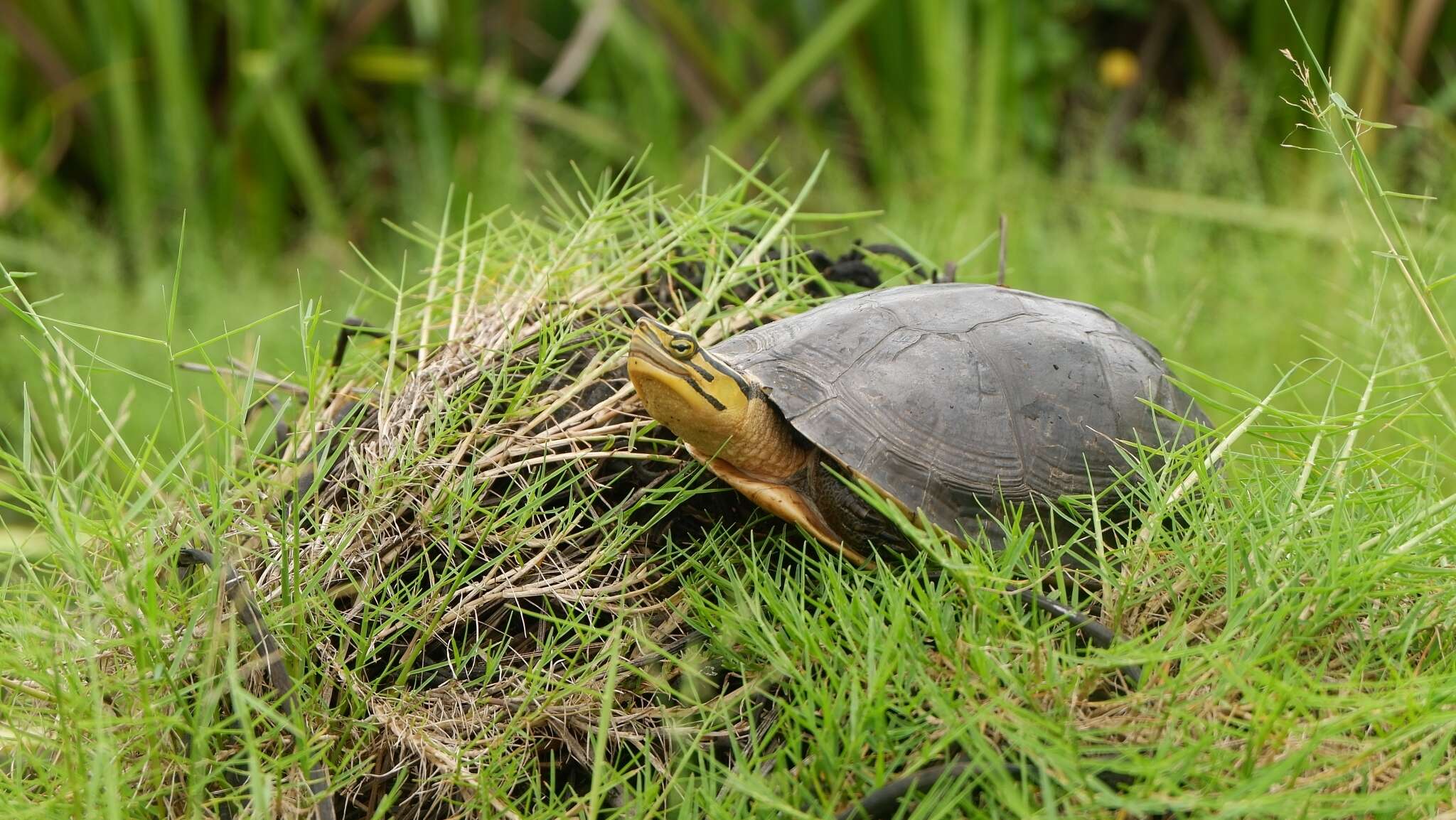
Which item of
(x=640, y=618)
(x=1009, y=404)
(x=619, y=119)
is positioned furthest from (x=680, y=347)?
(x=619, y=119)

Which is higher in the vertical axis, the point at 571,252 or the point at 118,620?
the point at 571,252

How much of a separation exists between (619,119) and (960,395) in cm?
390

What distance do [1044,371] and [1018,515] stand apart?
274 millimetres

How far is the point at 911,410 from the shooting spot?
129cm

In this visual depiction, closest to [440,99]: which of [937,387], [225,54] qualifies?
[225,54]

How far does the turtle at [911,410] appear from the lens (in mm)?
1214

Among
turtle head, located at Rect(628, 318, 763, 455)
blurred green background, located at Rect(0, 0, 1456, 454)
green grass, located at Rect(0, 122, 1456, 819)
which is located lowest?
blurred green background, located at Rect(0, 0, 1456, 454)

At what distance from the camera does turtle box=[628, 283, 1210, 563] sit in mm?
1214

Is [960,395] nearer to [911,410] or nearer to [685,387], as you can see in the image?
[911,410]

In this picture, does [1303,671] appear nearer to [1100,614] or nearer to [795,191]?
[1100,614]

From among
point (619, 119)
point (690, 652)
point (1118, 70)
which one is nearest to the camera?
point (690, 652)

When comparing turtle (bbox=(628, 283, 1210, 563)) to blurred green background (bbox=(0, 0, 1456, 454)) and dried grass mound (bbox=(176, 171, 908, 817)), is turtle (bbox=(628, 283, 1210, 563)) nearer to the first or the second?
dried grass mound (bbox=(176, 171, 908, 817))

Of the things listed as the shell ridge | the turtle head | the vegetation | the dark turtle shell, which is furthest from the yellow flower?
the turtle head

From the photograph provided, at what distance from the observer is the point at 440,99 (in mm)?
4684
